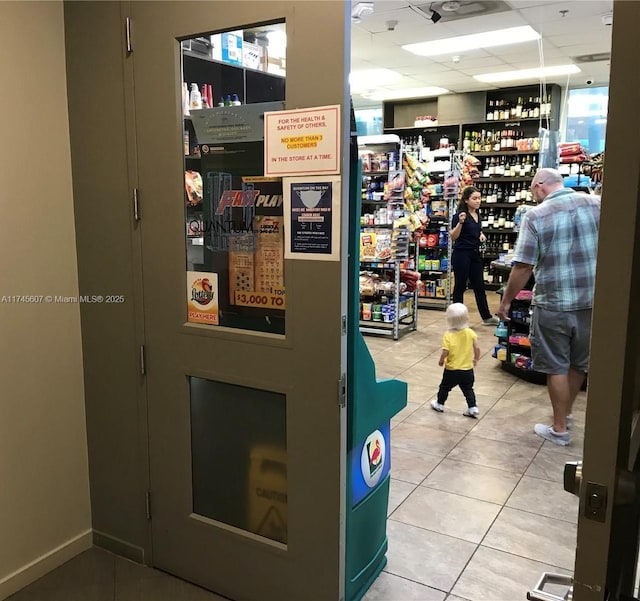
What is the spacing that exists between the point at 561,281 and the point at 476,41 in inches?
191

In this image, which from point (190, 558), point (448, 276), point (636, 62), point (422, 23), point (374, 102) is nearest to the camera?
point (636, 62)

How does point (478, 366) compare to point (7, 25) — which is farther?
point (478, 366)

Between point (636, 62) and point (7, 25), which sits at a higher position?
point (7, 25)

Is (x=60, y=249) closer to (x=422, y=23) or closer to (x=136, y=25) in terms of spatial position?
(x=136, y=25)

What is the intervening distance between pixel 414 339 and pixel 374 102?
6.91 metres

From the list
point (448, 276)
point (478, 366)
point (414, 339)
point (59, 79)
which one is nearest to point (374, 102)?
point (448, 276)

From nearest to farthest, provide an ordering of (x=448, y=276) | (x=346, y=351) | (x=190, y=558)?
(x=346, y=351) → (x=190, y=558) → (x=448, y=276)

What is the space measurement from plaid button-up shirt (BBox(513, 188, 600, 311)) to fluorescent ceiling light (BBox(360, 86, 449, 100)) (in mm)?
7295

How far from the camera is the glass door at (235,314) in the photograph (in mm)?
1953

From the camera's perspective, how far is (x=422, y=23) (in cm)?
668

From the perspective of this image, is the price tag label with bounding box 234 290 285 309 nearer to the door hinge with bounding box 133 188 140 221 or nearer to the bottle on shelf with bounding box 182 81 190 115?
the door hinge with bounding box 133 188 140 221

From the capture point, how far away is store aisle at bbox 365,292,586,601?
97.6 inches

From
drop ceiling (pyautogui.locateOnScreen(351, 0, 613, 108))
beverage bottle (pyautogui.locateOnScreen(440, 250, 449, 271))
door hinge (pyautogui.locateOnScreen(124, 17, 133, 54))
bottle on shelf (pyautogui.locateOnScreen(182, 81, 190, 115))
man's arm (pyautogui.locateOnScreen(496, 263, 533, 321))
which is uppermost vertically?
drop ceiling (pyautogui.locateOnScreen(351, 0, 613, 108))

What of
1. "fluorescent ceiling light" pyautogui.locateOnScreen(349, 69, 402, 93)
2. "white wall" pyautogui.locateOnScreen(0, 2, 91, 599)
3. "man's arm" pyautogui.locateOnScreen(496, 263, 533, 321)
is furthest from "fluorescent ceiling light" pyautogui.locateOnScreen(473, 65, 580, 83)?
"white wall" pyautogui.locateOnScreen(0, 2, 91, 599)
